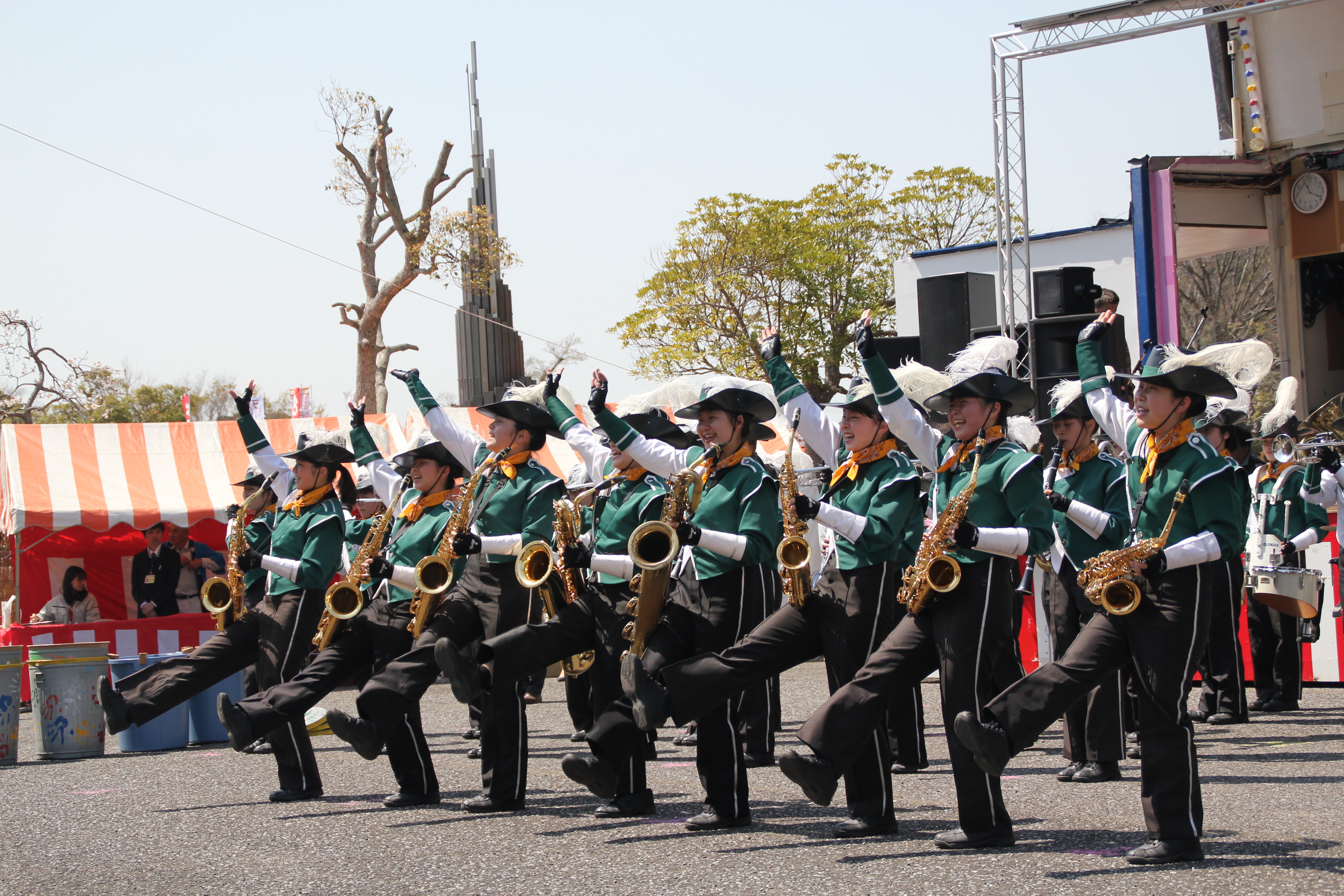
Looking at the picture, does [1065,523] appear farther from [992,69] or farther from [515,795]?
[992,69]

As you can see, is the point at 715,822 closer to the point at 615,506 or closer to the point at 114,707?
the point at 615,506

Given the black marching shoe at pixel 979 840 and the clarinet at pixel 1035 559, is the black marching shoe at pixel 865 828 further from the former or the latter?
the clarinet at pixel 1035 559

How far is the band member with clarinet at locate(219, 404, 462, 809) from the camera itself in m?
6.87

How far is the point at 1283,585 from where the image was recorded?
9.29 metres

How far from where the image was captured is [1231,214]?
16359 millimetres

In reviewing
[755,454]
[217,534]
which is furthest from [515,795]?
[217,534]

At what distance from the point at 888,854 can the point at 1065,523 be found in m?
2.80

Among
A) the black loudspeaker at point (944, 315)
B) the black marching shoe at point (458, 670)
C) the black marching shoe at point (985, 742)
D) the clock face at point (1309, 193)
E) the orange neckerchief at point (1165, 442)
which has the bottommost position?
the black marching shoe at point (985, 742)

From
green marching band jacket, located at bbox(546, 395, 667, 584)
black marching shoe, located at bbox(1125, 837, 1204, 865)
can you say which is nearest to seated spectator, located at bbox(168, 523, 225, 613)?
green marching band jacket, located at bbox(546, 395, 667, 584)

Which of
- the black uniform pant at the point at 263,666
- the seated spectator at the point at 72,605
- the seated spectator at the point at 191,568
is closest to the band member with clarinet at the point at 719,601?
the black uniform pant at the point at 263,666

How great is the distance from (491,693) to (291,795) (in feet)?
5.03

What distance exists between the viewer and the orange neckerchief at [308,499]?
775 cm

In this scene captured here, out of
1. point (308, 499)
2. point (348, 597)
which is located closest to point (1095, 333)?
point (348, 597)

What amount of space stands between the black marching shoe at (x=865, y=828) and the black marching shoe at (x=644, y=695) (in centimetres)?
84
